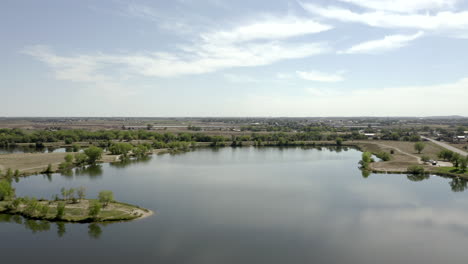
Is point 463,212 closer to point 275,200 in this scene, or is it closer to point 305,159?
point 275,200

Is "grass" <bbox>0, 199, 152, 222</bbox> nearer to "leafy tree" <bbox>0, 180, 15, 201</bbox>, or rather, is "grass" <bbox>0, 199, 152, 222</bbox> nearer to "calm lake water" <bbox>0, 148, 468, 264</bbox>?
"leafy tree" <bbox>0, 180, 15, 201</bbox>

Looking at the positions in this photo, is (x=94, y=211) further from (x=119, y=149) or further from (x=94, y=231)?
(x=119, y=149)

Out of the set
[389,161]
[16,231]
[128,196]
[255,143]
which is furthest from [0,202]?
[255,143]

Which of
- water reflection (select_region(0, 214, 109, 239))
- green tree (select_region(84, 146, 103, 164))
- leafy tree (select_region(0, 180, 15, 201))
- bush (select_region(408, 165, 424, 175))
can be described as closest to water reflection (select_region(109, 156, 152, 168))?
green tree (select_region(84, 146, 103, 164))

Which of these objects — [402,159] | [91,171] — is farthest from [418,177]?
[91,171]

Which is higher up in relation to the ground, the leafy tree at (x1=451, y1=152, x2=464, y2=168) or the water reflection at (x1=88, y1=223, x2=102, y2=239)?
the leafy tree at (x1=451, y1=152, x2=464, y2=168)

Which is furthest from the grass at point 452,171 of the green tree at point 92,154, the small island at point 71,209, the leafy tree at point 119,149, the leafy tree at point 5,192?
the leafy tree at point 5,192

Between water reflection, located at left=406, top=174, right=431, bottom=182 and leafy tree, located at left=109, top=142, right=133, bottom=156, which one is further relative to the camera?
leafy tree, located at left=109, top=142, right=133, bottom=156

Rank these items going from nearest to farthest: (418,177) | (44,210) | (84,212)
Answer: (44,210)
(84,212)
(418,177)
